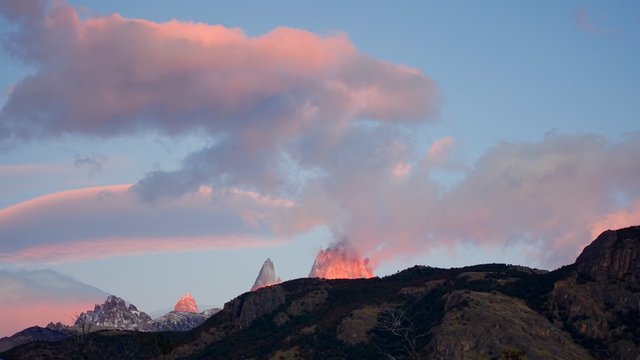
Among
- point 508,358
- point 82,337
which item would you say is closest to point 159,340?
point 82,337

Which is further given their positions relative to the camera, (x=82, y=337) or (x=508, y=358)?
(x=508, y=358)

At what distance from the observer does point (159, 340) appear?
162250mm

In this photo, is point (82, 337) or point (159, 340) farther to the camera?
point (159, 340)

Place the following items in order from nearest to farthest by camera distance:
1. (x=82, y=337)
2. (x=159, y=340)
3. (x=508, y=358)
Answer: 1. (x=82, y=337)
2. (x=508, y=358)
3. (x=159, y=340)

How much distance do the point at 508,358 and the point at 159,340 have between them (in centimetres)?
6668

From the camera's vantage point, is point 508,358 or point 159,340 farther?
point 159,340

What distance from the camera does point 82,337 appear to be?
463ft

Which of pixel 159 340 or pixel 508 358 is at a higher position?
pixel 159 340

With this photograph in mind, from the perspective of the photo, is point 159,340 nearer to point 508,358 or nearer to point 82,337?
point 82,337

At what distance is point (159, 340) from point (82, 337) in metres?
23.5

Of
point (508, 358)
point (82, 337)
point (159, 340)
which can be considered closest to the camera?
point (82, 337)
